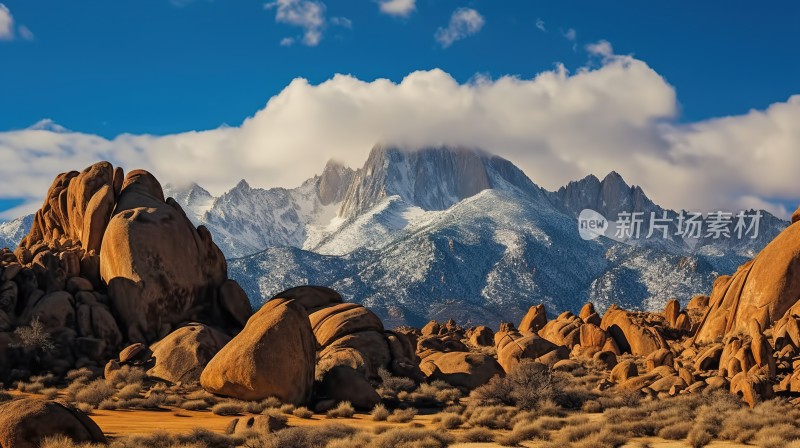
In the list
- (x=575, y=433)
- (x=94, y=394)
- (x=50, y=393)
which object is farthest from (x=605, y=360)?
(x=50, y=393)

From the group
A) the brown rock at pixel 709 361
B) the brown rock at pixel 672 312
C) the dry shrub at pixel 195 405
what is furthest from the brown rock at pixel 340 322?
the brown rock at pixel 672 312

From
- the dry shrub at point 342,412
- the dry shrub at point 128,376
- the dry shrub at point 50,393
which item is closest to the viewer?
the dry shrub at point 342,412

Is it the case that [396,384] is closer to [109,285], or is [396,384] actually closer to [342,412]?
[342,412]

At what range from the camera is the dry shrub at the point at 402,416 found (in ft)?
96.7

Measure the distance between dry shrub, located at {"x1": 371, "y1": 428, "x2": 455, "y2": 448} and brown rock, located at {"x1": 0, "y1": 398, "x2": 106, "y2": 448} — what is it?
783cm

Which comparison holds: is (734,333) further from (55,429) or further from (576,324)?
(55,429)

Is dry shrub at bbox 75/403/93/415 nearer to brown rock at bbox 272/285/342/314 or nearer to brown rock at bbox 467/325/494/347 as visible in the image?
brown rock at bbox 272/285/342/314

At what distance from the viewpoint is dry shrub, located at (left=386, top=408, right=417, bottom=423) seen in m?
29.5

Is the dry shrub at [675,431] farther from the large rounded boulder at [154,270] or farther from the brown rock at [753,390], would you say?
the large rounded boulder at [154,270]

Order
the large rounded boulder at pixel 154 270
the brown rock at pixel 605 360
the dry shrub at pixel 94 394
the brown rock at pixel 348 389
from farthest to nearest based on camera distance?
the brown rock at pixel 605 360
the large rounded boulder at pixel 154 270
the brown rock at pixel 348 389
the dry shrub at pixel 94 394

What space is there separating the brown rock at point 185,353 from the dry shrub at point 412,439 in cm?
1553

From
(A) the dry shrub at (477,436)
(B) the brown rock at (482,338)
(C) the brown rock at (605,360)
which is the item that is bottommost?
(A) the dry shrub at (477,436)

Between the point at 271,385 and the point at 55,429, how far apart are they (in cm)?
1291

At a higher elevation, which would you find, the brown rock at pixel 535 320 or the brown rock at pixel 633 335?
the brown rock at pixel 535 320
